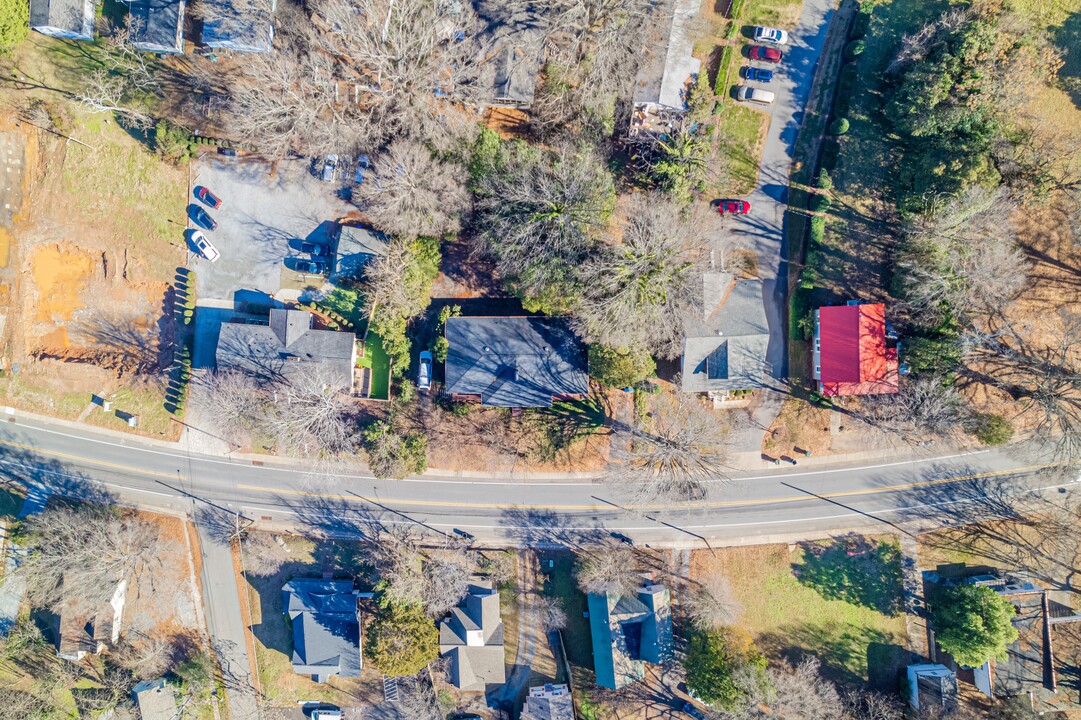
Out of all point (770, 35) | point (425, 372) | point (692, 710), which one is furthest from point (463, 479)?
point (770, 35)

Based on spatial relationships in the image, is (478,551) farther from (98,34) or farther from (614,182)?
(98,34)

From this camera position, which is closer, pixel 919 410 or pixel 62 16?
pixel 919 410

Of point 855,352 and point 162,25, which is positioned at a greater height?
point 162,25

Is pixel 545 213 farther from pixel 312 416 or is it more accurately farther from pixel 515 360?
pixel 312 416

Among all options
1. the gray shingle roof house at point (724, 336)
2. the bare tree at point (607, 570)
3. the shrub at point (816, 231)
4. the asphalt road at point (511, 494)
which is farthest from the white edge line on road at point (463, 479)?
the shrub at point (816, 231)

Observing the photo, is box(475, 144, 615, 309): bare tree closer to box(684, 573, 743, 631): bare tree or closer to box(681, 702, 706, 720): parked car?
box(684, 573, 743, 631): bare tree

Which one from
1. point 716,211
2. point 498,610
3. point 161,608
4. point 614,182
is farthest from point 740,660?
point 161,608
